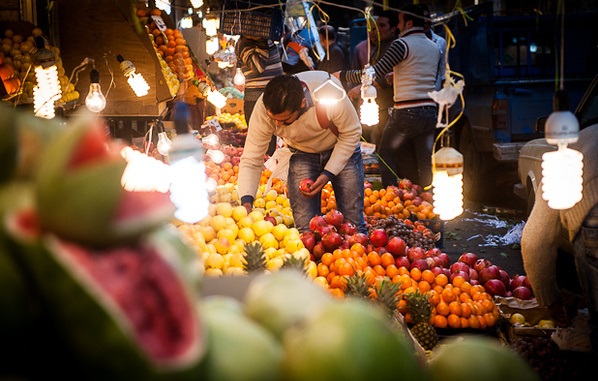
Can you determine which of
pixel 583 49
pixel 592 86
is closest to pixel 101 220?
pixel 592 86

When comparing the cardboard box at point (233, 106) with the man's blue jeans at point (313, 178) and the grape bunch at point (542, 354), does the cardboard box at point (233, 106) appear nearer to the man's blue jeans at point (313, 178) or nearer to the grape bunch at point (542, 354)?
the man's blue jeans at point (313, 178)

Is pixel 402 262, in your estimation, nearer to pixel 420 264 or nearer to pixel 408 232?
pixel 420 264

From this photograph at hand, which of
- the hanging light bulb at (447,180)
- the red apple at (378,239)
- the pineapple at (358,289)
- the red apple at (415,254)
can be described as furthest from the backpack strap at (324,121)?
the pineapple at (358,289)

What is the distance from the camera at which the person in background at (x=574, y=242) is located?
3.80 metres

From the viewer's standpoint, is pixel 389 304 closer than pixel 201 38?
Yes

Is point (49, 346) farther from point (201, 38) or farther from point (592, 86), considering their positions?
point (201, 38)

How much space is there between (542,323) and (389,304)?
1591mm

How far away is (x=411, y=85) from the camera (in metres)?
7.81

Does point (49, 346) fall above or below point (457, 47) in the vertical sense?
below

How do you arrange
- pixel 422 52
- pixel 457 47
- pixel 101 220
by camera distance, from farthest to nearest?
pixel 457 47 < pixel 422 52 < pixel 101 220

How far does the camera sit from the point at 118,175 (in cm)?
87

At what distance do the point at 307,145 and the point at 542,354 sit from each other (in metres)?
2.77

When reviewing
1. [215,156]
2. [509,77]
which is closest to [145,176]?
[215,156]

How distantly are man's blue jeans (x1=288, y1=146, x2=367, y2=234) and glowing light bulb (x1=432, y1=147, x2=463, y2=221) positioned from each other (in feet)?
6.69
